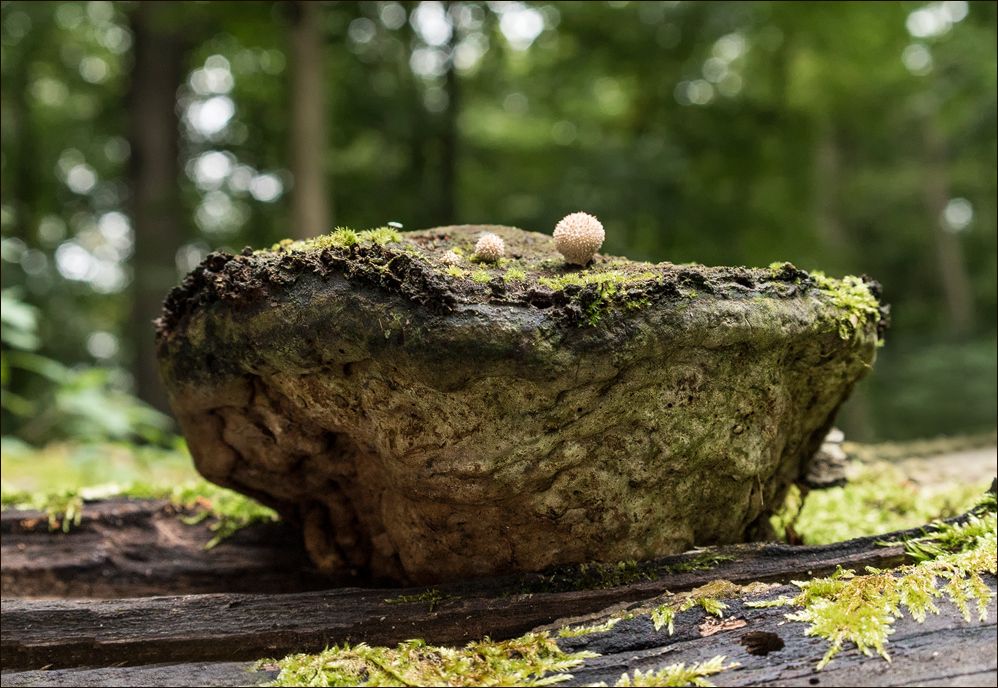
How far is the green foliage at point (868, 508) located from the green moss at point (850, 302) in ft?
3.35

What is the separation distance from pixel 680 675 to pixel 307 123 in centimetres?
648

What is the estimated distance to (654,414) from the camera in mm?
2201

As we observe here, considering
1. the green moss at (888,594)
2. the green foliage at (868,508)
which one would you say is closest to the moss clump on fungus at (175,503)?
the green moss at (888,594)

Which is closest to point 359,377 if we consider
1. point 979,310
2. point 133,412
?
point 133,412

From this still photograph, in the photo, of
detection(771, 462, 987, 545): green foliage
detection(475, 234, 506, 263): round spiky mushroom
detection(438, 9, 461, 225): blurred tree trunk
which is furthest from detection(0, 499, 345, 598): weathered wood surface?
detection(438, 9, 461, 225): blurred tree trunk

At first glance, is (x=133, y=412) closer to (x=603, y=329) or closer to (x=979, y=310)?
(x=603, y=329)

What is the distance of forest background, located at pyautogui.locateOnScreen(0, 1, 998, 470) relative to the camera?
769 centimetres

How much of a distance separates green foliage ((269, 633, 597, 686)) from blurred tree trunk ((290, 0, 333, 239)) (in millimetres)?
5126

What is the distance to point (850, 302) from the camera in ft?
8.05

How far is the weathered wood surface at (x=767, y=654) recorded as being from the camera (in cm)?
176

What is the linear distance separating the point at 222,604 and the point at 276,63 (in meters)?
10.0

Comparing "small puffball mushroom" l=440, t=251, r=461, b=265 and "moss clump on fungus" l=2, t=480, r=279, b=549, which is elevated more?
"small puffball mushroom" l=440, t=251, r=461, b=265

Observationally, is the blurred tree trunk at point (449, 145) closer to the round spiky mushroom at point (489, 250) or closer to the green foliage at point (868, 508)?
the green foliage at point (868, 508)

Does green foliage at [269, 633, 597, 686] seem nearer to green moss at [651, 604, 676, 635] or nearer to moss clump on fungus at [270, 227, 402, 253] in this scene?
green moss at [651, 604, 676, 635]
